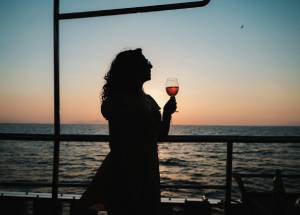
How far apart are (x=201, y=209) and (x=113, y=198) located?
40.9 inches

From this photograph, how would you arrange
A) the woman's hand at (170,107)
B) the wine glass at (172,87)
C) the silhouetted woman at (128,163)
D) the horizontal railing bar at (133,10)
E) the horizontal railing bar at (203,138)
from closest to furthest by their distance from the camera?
the horizontal railing bar at (133,10) → the silhouetted woman at (128,163) → the woman's hand at (170,107) → the horizontal railing bar at (203,138) → the wine glass at (172,87)

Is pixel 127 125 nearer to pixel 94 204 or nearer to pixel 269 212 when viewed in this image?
pixel 94 204

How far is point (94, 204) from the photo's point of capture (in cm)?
185

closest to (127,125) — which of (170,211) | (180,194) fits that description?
(170,211)

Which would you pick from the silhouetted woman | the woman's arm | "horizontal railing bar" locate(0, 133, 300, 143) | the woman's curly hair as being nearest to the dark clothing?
the silhouetted woman

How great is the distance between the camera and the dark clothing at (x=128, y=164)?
1.79 m

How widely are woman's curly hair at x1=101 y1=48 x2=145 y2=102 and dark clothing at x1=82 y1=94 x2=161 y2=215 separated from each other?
12 cm

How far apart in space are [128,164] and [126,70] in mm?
618

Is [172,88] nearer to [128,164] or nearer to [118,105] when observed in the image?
[118,105]

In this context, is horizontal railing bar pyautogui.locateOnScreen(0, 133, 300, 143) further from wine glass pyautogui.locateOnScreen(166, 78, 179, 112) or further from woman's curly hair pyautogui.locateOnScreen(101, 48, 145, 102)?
woman's curly hair pyautogui.locateOnScreen(101, 48, 145, 102)

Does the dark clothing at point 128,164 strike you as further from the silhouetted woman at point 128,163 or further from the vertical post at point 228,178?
the vertical post at point 228,178

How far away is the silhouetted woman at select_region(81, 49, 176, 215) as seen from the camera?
1.79 metres

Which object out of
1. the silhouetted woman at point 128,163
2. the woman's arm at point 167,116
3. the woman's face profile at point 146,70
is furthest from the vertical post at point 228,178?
the woman's face profile at point 146,70

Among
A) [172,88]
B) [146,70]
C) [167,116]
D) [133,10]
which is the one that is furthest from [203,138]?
[133,10]
